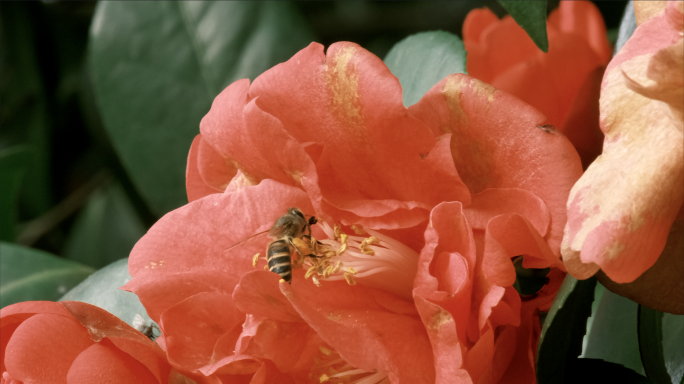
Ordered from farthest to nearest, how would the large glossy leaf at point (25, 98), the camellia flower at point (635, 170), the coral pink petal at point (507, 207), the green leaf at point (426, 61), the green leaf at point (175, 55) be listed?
1. the large glossy leaf at point (25, 98)
2. the green leaf at point (175, 55)
3. the green leaf at point (426, 61)
4. the coral pink petal at point (507, 207)
5. the camellia flower at point (635, 170)

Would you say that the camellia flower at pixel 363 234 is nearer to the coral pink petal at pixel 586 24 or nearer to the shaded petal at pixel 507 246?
the shaded petal at pixel 507 246

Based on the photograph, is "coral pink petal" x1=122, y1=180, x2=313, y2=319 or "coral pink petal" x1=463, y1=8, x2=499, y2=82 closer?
"coral pink petal" x1=122, y1=180, x2=313, y2=319

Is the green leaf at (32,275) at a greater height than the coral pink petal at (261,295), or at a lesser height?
lesser

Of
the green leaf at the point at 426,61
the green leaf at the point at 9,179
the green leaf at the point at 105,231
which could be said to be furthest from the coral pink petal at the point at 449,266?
the green leaf at the point at 105,231

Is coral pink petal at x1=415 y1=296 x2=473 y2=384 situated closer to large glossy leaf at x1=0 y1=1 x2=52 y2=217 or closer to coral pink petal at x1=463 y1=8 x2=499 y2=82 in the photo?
coral pink petal at x1=463 y1=8 x2=499 y2=82

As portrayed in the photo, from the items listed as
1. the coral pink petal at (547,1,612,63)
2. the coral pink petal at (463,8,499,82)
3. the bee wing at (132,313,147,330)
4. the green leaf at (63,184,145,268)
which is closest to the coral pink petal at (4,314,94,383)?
the bee wing at (132,313,147,330)

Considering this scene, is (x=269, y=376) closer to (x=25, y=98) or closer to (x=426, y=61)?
(x=426, y=61)
